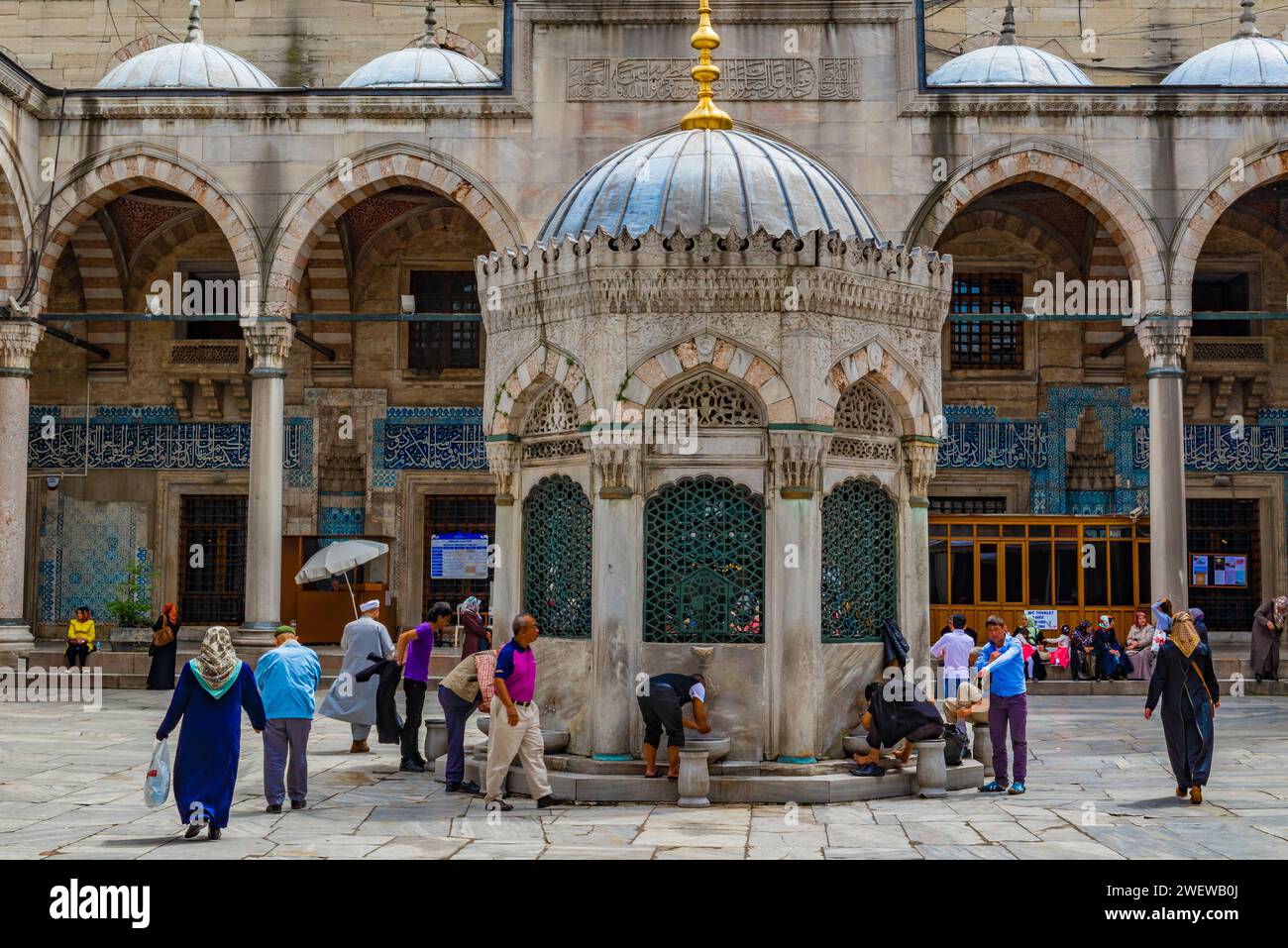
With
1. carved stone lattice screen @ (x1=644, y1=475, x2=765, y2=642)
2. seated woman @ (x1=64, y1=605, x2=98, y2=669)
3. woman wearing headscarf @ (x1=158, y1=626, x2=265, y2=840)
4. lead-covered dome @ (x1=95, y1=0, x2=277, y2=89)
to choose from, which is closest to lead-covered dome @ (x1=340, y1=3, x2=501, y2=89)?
lead-covered dome @ (x1=95, y1=0, x2=277, y2=89)

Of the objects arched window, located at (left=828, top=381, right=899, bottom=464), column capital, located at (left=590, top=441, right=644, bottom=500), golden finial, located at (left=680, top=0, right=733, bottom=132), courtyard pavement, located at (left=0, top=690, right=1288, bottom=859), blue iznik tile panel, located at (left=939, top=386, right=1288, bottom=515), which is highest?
golden finial, located at (left=680, top=0, right=733, bottom=132)

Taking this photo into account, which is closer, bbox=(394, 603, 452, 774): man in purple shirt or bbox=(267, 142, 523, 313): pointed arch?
bbox=(394, 603, 452, 774): man in purple shirt

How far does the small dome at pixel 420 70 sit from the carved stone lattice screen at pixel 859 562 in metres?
12.9

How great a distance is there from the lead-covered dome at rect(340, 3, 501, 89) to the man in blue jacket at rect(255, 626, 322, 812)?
13525mm

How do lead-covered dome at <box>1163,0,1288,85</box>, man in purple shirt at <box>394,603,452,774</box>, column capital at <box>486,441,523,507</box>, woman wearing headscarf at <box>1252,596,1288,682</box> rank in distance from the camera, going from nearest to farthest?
column capital at <box>486,441,523,507</box>
man in purple shirt at <box>394,603,452,774</box>
woman wearing headscarf at <box>1252,596,1288,682</box>
lead-covered dome at <box>1163,0,1288,85</box>

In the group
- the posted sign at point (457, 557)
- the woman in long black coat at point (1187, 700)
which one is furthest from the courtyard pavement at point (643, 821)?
the posted sign at point (457, 557)

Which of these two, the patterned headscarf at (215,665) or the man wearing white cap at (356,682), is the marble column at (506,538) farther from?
the patterned headscarf at (215,665)

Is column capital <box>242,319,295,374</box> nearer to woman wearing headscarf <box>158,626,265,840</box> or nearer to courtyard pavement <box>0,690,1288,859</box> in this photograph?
courtyard pavement <box>0,690,1288,859</box>

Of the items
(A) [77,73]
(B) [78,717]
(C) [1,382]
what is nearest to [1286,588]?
(B) [78,717]

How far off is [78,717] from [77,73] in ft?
44.4

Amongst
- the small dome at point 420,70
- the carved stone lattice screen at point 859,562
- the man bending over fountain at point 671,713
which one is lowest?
the man bending over fountain at point 671,713

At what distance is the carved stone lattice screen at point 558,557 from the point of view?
8672 millimetres

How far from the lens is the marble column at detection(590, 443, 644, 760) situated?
8.26m

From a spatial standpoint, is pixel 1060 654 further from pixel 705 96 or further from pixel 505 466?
pixel 505 466
